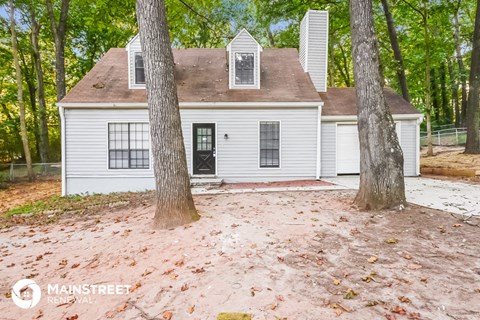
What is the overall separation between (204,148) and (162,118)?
17.4 ft

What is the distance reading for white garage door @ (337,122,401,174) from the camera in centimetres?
1080

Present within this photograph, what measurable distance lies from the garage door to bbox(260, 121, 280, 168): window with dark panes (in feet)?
8.26

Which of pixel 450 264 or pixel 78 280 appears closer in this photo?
pixel 450 264

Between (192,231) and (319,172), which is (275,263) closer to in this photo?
(192,231)

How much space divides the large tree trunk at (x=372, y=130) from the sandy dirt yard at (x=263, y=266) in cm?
41

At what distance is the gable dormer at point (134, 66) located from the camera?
10344mm

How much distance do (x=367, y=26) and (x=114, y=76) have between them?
925 cm

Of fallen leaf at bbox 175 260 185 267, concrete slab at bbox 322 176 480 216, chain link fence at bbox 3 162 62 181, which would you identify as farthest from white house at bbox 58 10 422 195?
fallen leaf at bbox 175 260 185 267

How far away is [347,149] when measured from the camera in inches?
427

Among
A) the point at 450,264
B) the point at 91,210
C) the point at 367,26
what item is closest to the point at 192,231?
the point at 450,264

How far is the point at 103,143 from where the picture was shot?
972 centimetres

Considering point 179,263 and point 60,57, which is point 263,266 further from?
point 60,57

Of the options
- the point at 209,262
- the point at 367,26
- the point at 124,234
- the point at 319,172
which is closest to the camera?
the point at 209,262

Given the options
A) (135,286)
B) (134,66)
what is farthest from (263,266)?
(134,66)
